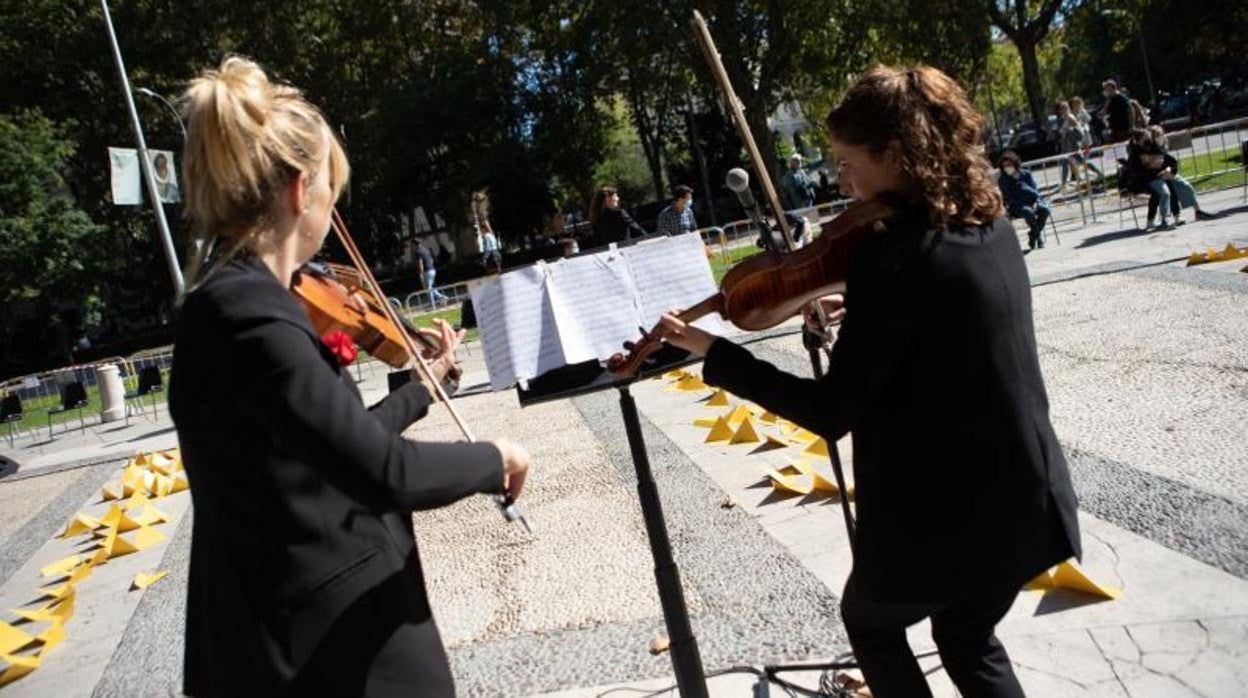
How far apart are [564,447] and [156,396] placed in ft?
41.8

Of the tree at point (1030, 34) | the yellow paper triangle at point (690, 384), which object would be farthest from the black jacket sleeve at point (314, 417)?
the tree at point (1030, 34)

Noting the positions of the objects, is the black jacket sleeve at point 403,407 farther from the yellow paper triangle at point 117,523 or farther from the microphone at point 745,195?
the yellow paper triangle at point 117,523

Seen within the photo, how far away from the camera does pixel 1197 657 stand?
3.00 metres

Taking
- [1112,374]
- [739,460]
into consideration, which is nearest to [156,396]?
[739,460]

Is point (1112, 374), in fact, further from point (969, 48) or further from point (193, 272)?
point (969, 48)

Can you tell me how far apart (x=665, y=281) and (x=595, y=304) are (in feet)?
0.67

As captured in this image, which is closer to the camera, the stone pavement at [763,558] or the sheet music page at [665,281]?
the sheet music page at [665,281]

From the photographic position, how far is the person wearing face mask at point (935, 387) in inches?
74.4

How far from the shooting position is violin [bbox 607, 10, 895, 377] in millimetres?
2090

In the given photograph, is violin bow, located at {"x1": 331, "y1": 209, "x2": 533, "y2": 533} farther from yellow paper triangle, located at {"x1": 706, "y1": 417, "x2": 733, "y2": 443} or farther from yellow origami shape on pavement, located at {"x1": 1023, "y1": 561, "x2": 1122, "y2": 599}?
yellow paper triangle, located at {"x1": 706, "y1": 417, "x2": 733, "y2": 443}

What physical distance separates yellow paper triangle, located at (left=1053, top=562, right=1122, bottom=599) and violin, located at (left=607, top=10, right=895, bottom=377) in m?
Result: 1.92

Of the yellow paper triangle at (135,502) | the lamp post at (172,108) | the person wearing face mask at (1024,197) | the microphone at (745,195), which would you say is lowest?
the yellow paper triangle at (135,502)

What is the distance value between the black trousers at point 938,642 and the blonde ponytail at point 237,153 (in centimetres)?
143

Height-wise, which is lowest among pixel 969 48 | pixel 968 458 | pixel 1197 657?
pixel 1197 657
